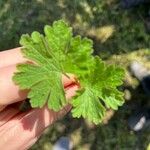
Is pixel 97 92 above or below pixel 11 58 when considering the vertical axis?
below

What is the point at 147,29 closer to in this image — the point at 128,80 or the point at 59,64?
the point at 128,80

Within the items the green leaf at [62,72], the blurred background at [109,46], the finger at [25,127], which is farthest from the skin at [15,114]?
the blurred background at [109,46]

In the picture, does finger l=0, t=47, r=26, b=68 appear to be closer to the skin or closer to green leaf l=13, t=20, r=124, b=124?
the skin

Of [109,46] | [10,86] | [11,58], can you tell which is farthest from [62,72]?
[109,46]

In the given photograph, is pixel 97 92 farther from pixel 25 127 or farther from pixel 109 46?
pixel 109 46

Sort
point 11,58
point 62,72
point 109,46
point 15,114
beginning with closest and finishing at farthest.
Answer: point 62,72, point 11,58, point 15,114, point 109,46

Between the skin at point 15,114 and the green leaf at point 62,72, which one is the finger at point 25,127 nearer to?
the skin at point 15,114

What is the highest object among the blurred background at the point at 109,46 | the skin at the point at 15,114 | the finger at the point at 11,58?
the finger at the point at 11,58

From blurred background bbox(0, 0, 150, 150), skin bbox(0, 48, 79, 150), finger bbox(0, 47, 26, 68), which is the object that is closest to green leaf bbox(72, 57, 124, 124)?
skin bbox(0, 48, 79, 150)

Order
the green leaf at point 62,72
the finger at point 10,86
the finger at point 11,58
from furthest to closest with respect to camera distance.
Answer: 1. the finger at point 11,58
2. the finger at point 10,86
3. the green leaf at point 62,72
